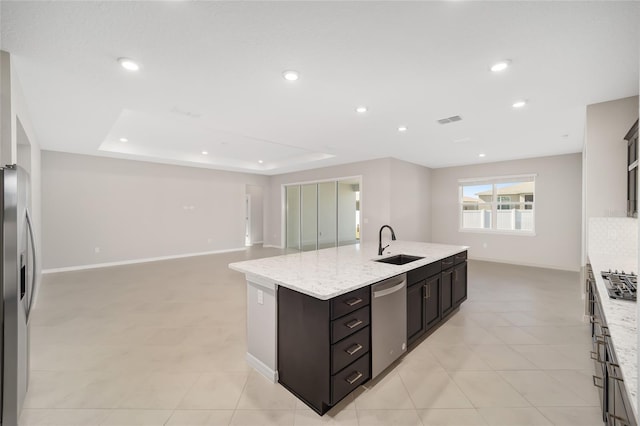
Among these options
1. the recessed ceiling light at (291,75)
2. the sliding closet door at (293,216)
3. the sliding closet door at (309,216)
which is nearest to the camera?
the recessed ceiling light at (291,75)

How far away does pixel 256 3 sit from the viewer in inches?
64.0

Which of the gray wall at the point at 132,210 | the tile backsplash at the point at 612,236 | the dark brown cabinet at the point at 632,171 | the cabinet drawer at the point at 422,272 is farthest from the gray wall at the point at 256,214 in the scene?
the dark brown cabinet at the point at 632,171

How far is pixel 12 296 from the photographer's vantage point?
155 cm

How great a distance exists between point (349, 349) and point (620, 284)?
1.93 m

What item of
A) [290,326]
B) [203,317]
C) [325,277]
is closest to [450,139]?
[325,277]

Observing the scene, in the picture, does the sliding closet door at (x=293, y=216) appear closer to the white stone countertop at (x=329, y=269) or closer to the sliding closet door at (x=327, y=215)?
the sliding closet door at (x=327, y=215)

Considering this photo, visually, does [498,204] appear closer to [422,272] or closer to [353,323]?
[422,272]

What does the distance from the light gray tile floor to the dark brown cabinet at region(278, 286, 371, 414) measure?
0.44ft

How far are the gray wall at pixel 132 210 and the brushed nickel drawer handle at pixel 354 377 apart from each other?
681cm

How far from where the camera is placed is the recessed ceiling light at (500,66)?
7.29 ft

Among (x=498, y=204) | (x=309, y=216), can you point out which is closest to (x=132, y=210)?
(x=309, y=216)

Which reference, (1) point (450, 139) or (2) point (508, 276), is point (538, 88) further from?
(2) point (508, 276)

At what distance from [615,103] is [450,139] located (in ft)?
6.70

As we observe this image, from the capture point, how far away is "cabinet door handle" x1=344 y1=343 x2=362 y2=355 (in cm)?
180
